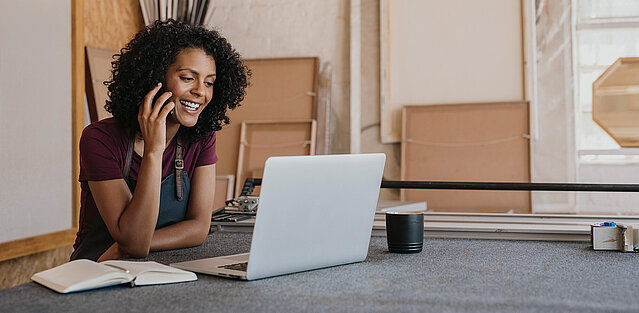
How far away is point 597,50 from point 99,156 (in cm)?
349

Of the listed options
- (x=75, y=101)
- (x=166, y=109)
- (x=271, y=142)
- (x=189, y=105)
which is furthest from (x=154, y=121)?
(x=271, y=142)

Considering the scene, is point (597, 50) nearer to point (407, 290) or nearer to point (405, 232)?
point (405, 232)

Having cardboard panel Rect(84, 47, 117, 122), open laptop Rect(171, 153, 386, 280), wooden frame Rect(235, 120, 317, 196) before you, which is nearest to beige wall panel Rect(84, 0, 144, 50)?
cardboard panel Rect(84, 47, 117, 122)

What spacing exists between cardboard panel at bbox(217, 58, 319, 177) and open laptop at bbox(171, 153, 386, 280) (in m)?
2.98

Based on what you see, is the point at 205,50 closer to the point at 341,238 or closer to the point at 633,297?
the point at 341,238

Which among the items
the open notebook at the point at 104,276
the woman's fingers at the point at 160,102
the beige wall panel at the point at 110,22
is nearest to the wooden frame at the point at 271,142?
the beige wall panel at the point at 110,22

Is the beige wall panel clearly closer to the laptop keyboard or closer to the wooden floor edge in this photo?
the wooden floor edge

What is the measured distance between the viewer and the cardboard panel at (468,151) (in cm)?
409

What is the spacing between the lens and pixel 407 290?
44.7 inches

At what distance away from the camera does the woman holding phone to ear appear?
171 cm

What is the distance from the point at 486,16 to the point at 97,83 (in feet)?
8.58

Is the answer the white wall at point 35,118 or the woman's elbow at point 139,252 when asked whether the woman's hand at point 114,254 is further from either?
the white wall at point 35,118

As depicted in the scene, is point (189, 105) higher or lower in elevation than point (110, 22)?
lower

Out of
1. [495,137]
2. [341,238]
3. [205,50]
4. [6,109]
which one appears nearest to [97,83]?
[6,109]
